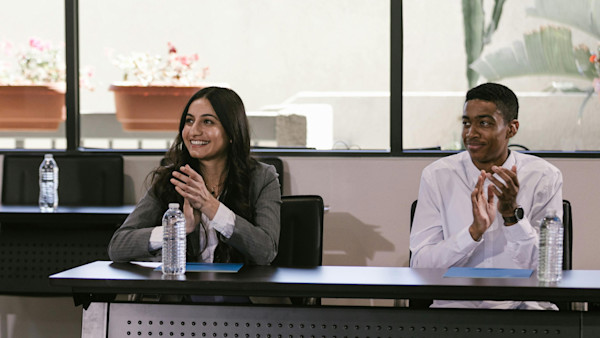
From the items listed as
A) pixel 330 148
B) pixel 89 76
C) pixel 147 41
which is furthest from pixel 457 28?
pixel 89 76

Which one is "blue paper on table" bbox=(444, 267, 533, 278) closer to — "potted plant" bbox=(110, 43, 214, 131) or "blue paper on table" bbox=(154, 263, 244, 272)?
"blue paper on table" bbox=(154, 263, 244, 272)

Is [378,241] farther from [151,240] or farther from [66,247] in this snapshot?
[151,240]

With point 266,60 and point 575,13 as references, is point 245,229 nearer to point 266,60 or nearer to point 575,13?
point 266,60

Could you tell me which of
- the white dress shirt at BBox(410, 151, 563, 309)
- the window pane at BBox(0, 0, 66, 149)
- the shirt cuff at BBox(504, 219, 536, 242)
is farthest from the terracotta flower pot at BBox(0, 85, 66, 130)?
the shirt cuff at BBox(504, 219, 536, 242)

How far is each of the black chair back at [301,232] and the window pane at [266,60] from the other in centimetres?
188

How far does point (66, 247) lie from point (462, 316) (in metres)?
2.54

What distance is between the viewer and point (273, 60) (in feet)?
15.8

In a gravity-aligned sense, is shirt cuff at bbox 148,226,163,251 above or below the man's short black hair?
below

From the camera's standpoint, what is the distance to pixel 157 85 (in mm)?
4855

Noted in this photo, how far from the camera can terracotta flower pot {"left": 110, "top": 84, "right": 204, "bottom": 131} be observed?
486cm

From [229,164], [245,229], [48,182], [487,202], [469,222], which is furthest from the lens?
[48,182]

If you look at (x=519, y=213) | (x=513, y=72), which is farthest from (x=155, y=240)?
(x=513, y=72)

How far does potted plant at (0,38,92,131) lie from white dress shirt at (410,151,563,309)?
2699mm

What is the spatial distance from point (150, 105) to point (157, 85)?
0.40 feet
